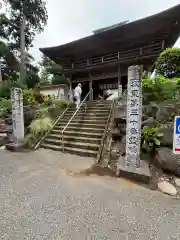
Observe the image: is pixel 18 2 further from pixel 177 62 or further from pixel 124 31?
pixel 177 62

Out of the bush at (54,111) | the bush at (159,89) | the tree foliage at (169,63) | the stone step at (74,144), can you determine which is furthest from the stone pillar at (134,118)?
the bush at (54,111)

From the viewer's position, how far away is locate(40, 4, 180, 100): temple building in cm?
1023

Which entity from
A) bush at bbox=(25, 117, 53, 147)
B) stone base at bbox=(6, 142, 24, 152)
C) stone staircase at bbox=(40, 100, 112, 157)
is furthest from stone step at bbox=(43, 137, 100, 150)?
stone base at bbox=(6, 142, 24, 152)

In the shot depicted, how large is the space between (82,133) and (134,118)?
3057mm

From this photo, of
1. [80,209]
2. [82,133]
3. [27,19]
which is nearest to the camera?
[80,209]

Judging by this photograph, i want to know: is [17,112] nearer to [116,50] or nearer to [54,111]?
[54,111]

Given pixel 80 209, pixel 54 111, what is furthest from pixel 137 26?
pixel 80 209

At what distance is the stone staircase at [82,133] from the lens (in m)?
5.98

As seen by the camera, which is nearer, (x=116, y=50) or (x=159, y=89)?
(x=159, y=89)

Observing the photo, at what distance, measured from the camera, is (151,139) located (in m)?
4.60

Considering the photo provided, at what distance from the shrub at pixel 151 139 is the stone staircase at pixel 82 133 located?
5.40 feet

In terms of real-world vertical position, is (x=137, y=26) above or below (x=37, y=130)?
above

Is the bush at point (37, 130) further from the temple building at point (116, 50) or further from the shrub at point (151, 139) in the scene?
the temple building at point (116, 50)

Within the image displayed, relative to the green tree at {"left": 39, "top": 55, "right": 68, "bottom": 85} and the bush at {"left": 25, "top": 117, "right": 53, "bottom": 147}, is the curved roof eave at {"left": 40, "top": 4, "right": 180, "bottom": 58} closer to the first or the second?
the green tree at {"left": 39, "top": 55, "right": 68, "bottom": 85}
